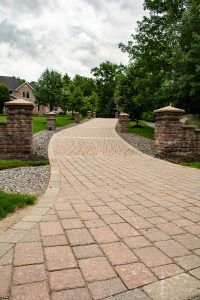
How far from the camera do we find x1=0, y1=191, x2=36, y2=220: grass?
13.9 feet

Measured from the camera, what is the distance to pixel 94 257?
2.98 meters

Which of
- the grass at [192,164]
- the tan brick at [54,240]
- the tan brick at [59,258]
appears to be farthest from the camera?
the grass at [192,164]

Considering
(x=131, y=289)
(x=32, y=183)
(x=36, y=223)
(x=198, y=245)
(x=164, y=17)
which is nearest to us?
(x=131, y=289)

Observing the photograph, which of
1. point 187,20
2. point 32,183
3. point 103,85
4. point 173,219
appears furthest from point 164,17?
point 103,85

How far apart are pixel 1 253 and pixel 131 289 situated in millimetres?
1368

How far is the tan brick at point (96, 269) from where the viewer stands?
2.63 metres

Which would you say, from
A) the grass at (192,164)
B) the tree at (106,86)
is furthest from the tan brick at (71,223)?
the tree at (106,86)

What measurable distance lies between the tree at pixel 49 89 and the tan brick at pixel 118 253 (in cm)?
3127

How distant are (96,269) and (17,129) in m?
7.96

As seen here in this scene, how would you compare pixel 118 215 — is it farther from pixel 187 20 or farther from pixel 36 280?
pixel 187 20

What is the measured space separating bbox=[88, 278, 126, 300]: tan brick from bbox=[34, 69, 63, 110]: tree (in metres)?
32.0

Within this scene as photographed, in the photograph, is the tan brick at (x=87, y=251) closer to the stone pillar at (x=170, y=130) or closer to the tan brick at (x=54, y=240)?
the tan brick at (x=54, y=240)

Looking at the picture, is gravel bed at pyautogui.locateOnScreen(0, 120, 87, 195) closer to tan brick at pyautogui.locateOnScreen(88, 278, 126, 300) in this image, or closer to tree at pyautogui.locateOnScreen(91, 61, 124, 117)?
tan brick at pyautogui.locateOnScreen(88, 278, 126, 300)

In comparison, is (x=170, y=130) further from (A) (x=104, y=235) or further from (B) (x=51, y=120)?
(B) (x=51, y=120)
